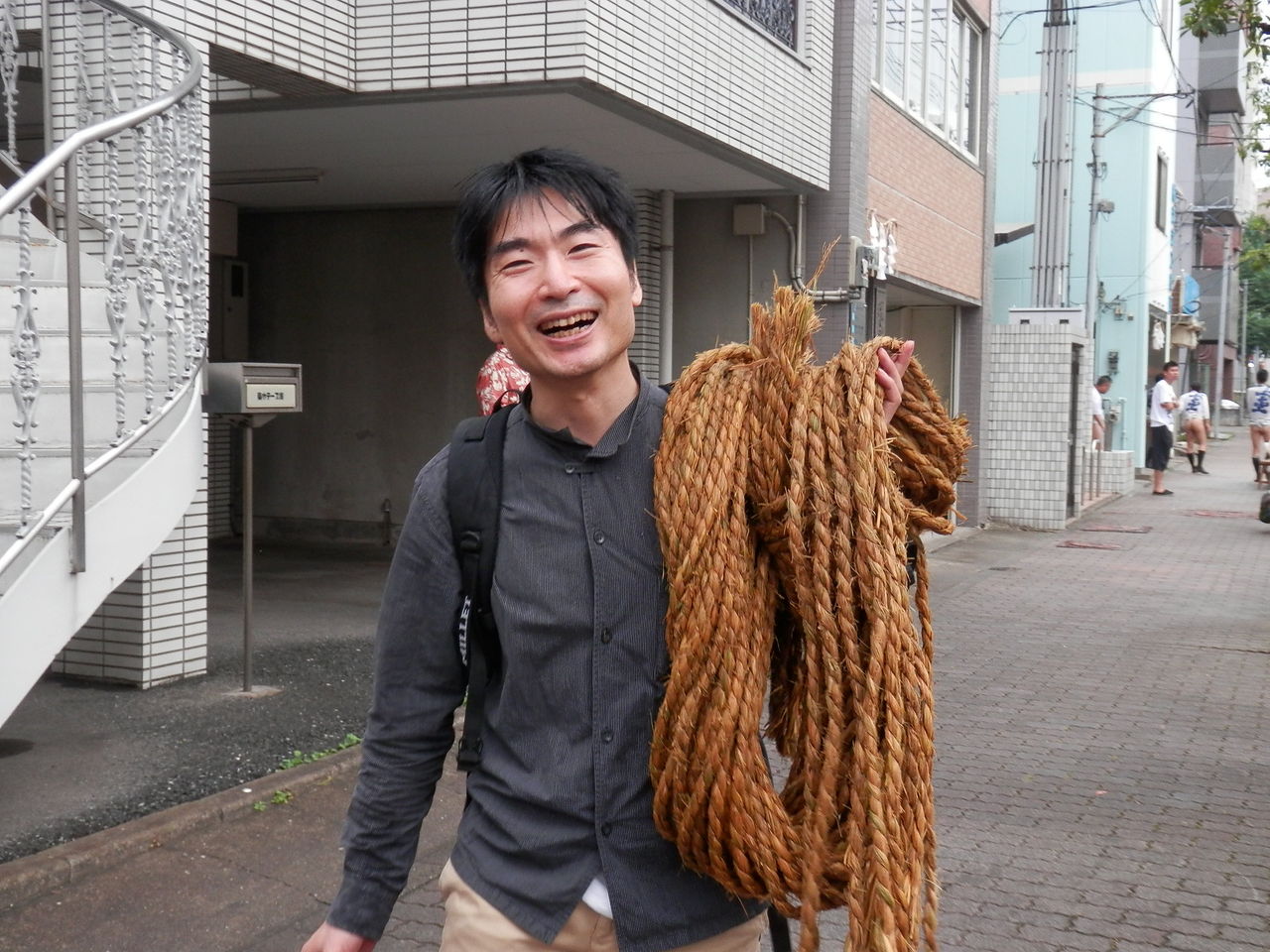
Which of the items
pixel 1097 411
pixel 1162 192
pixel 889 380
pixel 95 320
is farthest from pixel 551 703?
pixel 1162 192

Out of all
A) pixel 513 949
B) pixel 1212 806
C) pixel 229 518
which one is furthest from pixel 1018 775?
pixel 229 518

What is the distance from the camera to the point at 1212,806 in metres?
5.81

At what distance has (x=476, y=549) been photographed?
86.0 inches

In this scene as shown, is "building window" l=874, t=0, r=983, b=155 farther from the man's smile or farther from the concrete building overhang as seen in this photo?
the man's smile

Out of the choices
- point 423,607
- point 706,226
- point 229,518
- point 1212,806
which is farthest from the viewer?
point 229,518

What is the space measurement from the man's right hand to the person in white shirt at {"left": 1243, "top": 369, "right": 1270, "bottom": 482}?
2140 centimetres

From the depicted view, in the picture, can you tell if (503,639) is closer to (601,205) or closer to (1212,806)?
(601,205)

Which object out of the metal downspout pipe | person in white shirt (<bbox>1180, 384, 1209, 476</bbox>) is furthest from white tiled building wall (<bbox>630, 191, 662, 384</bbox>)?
person in white shirt (<bbox>1180, 384, 1209, 476</bbox>)

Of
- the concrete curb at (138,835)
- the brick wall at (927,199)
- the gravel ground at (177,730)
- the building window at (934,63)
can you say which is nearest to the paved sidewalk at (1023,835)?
the concrete curb at (138,835)

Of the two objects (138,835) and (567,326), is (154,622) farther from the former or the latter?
(567,326)

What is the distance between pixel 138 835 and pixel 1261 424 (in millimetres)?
20203

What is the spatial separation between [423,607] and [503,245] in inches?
23.0

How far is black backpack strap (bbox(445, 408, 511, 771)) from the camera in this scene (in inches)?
86.0

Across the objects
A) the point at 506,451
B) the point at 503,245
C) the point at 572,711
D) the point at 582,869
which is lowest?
the point at 582,869
